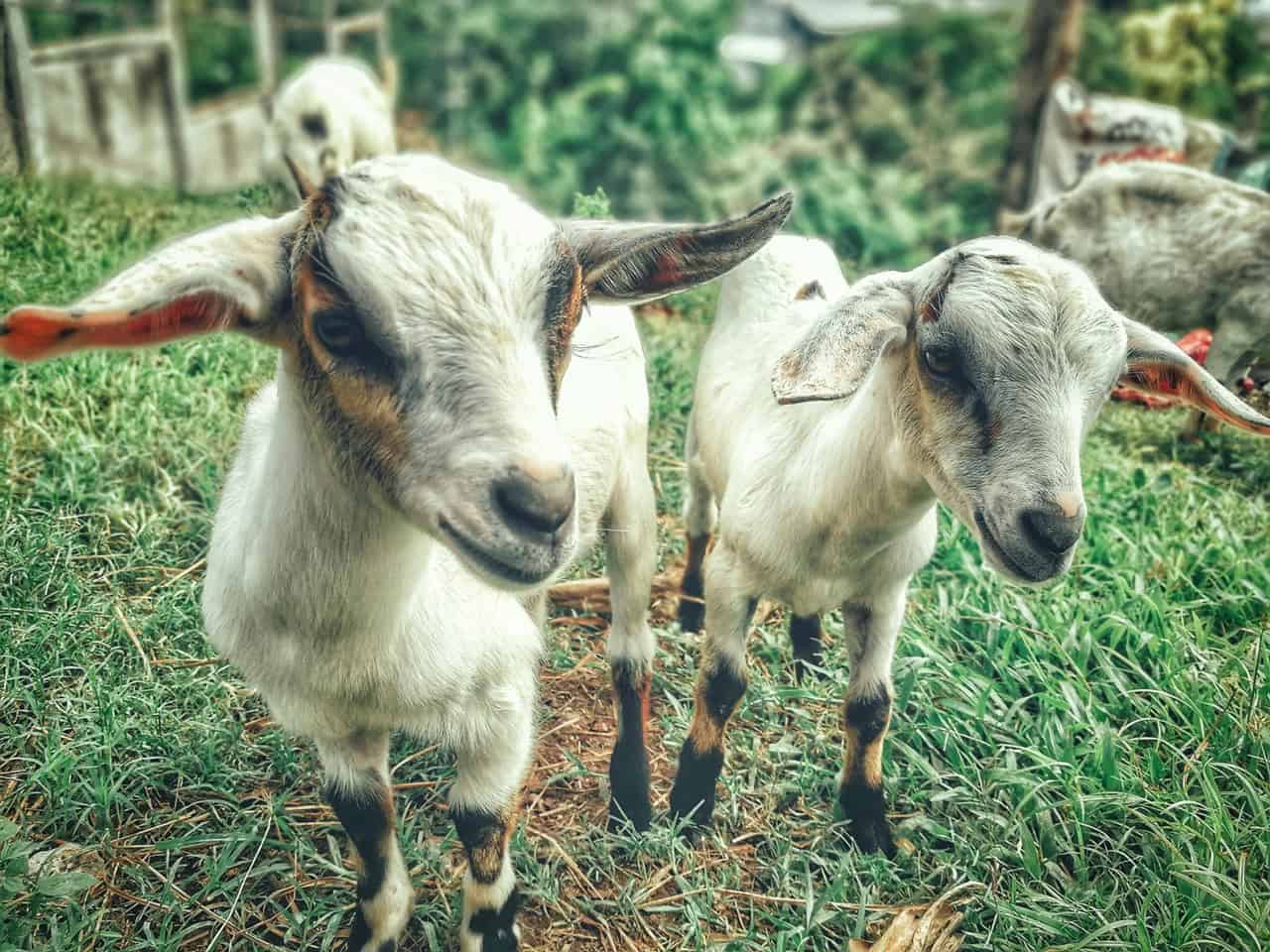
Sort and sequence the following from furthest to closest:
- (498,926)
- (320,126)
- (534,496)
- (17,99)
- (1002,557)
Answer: (320,126) → (17,99) → (498,926) → (1002,557) → (534,496)

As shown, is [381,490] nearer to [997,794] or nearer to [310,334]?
[310,334]

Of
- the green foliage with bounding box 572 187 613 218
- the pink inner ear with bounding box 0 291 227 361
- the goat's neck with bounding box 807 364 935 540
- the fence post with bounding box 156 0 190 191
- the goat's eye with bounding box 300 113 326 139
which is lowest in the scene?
the fence post with bounding box 156 0 190 191

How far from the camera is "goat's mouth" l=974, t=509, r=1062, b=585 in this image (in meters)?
2.14

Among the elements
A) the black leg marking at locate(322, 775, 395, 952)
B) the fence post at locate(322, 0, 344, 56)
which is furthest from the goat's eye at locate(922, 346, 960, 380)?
the fence post at locate(322, 0, 344, 56)

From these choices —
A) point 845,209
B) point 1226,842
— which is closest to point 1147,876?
point 1226,842

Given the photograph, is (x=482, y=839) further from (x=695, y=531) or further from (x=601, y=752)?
(x=695, y=531)

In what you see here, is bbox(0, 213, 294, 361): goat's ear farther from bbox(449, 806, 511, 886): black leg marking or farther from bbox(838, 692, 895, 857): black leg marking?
bbox(838, 692, 895, 857): black leg marking

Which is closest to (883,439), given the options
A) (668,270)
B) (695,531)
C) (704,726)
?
(668,270)

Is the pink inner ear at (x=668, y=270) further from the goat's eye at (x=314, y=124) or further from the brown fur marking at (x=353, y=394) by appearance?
the goat's eye at (x=314, y=124)

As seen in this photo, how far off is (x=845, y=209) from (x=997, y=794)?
22.8ft

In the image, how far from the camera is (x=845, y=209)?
892cm

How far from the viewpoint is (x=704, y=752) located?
3039mm

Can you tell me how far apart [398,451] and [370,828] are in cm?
130

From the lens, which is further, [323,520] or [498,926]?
[498,926]
